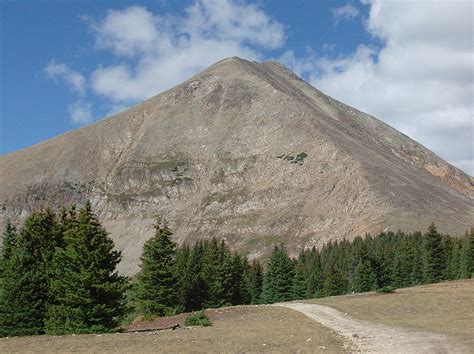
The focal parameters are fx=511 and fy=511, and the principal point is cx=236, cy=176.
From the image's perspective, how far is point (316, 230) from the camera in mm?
198000

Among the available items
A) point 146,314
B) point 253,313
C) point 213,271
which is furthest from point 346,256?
point 253,313

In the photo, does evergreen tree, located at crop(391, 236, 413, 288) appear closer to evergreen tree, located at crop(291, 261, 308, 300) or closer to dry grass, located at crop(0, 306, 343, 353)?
evergreen tree, located at crop(291, 261, 308, 300)

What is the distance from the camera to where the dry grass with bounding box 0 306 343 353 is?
23688mm

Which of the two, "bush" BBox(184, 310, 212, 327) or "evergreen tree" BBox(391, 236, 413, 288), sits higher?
"evergreen tree" BBox(391, 236, 413, 288)

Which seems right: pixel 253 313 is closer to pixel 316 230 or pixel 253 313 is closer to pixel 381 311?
pixel 381 311

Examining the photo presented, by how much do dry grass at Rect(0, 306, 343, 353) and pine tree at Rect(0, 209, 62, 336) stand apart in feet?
20.8

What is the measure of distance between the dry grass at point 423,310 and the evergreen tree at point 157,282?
63.4ft

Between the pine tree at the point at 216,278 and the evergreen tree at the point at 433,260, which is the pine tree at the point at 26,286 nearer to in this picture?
the pine tree at the point at 216,278

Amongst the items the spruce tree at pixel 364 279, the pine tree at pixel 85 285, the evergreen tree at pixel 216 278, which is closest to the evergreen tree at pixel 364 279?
the spruce tree at pixel 364 279

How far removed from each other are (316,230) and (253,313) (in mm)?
158909

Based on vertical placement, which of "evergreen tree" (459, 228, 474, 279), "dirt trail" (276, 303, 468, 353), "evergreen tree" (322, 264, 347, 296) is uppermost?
"evergreen tree" (459, 228, 474, 279)

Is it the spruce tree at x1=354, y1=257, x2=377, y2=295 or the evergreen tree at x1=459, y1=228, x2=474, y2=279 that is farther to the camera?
the evergreen tree at x1=459, y1=228, x2=474, y2=279

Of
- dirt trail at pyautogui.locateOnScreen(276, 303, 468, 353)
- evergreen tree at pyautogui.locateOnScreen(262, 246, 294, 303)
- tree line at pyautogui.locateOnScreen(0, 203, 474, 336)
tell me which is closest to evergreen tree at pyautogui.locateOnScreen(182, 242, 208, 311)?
tree line at pyautogui.locateOnScreen(0, 203, 474, 336)

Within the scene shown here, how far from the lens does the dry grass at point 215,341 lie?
933 inches
